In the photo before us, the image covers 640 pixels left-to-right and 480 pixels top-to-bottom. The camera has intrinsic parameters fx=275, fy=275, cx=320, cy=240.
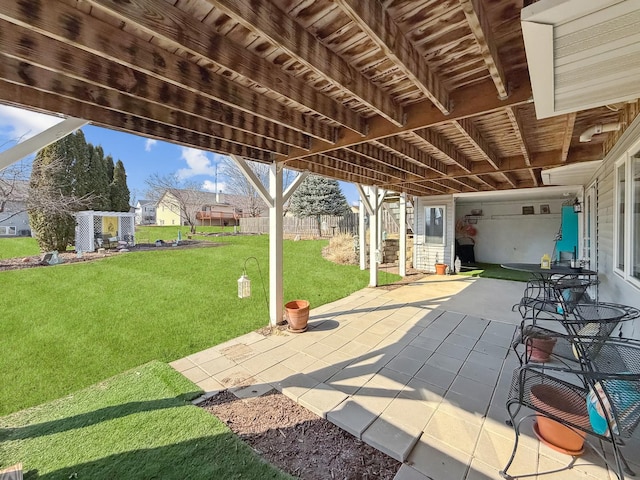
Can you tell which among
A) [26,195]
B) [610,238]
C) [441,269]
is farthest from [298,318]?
[26,195]

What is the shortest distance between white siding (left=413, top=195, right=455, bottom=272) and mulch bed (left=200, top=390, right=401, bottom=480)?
25.1 ft

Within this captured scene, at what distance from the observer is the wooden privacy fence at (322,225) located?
42.1 ft

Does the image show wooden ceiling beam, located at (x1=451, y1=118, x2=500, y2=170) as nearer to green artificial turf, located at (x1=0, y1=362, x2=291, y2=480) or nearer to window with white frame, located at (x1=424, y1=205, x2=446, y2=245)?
green artificial turf, located at (x1=0, y1=362, x2=291, y2=480)

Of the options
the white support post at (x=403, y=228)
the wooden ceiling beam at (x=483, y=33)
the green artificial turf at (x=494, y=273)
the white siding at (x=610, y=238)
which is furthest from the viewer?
the white support post at (x=403, y=228)

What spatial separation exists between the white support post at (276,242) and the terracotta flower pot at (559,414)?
3.27m

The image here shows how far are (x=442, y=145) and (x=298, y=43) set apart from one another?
2.76 m

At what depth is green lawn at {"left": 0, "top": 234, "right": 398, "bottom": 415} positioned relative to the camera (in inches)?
125

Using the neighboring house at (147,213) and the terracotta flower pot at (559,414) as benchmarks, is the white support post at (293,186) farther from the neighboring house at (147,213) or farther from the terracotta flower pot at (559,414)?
the neighboring house at (147,213)

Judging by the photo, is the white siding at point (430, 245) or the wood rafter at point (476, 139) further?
the white siding at point (430, 245)

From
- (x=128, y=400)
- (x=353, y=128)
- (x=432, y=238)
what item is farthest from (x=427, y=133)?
(x=432, y=238)

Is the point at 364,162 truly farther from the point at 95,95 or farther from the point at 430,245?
the point at 430,245

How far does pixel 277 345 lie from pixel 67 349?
9.10ft

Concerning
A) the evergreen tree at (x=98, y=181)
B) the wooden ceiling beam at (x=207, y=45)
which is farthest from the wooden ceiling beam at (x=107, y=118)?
the evergreen tree at (x=98, y=181)

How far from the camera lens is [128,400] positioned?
253 cm
